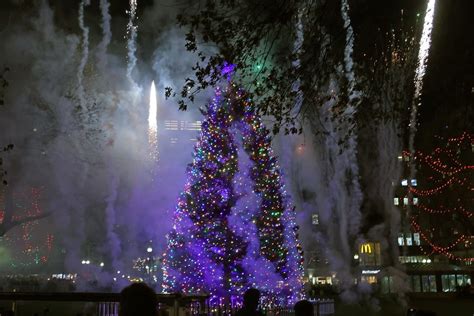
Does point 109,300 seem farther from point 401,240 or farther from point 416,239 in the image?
point 416,239

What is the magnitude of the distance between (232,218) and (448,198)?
2929 centimetres

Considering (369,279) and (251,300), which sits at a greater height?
(369,279)

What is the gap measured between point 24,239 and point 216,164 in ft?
77.0

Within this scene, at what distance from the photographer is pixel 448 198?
4350cm

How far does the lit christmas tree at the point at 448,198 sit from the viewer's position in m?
39.3

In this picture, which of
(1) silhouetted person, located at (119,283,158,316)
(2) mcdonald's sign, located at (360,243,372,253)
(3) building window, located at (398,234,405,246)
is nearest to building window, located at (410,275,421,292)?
(2) mcdonald's sign, located at (360,243,372,253)

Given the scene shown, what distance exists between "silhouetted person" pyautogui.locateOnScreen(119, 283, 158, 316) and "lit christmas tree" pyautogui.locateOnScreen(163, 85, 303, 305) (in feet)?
57.0

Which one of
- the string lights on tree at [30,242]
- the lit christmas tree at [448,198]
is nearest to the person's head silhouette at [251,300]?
the lit christmas tree at [448,198]

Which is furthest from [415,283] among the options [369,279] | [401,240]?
[401,240]

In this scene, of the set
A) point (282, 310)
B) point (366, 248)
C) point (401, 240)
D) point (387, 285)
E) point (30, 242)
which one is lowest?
point (282, 310)

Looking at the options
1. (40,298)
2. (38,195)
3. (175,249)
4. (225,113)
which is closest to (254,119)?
(225,113)

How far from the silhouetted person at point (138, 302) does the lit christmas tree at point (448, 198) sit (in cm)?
3031

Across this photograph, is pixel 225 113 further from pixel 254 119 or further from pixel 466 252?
pixel 466 252

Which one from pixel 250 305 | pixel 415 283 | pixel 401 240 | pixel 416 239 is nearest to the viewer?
pixel 250 305
